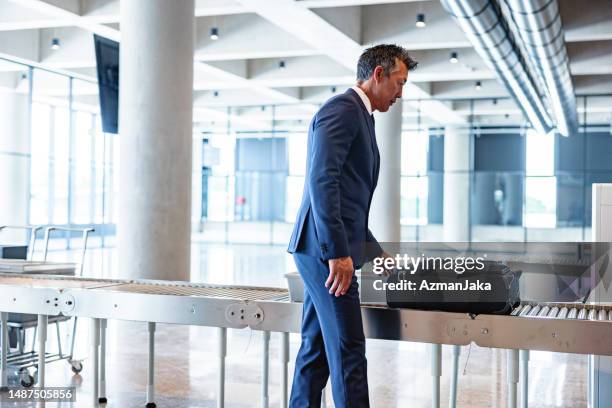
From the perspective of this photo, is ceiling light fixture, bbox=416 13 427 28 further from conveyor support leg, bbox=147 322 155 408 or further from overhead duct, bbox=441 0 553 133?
conveyor support leg, bbox=147 322 155 408

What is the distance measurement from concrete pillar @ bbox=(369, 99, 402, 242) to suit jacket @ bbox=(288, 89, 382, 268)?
13.1 m

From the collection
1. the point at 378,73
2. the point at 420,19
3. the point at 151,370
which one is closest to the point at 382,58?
the point at 378,73

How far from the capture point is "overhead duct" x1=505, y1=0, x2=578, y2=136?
7660 millimetres

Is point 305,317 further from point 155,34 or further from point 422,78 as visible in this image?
point 422,78

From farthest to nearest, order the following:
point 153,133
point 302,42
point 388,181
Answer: point 388,181, point 302,42, point 153,133

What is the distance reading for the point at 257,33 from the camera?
13.5 m

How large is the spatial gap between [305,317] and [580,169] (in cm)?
1885

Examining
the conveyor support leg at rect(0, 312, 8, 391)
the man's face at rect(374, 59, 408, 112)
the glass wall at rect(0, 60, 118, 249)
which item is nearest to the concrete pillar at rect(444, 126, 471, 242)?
the glass wall at rect(0, 60, 118, 249)

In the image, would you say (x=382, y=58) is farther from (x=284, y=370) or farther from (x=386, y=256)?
(x=284, y=370)

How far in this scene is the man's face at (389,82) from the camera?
2.97 metres

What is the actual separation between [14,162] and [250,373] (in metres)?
13.7

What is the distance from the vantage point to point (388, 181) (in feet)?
53.4

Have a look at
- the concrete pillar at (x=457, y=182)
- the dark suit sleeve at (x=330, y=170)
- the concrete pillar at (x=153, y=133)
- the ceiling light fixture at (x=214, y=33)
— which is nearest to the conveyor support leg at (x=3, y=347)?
the dark suit sleeve at (x=330, y=170)

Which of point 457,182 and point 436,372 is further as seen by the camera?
point 457,182
